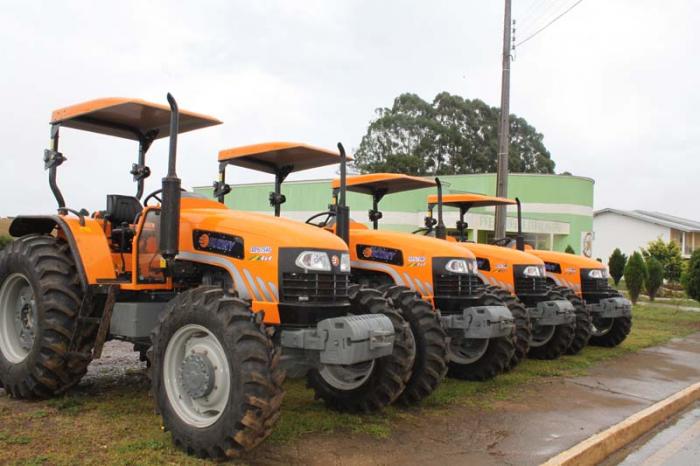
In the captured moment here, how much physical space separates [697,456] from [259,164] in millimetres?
5158

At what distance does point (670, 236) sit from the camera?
2082 inches

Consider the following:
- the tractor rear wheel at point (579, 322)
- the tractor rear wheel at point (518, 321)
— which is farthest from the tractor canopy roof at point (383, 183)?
the tractor rear wheel at point (579, 322)

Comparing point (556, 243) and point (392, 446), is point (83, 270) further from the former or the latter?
point (556, 243)

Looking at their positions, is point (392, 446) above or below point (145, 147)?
below

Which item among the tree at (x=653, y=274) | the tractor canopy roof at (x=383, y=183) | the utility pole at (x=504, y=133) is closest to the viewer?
the tractor canopy roof at (x=383, y=183)

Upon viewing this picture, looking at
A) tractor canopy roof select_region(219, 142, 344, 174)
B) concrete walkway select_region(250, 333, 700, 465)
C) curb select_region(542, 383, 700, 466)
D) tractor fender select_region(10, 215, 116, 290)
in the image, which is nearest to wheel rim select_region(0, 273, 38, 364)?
tractor fender select_region(10, 215, 116, 290)

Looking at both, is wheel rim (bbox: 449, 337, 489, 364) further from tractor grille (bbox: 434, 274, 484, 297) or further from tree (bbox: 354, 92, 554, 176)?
tree (bbox: 354, 92, 554, 176)

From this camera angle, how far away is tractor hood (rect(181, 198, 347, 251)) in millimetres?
5375

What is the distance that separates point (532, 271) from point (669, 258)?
2844 centimetres

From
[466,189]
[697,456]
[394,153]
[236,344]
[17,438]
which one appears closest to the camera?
[236,344]

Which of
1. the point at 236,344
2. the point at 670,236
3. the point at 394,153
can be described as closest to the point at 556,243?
the point at 670,236

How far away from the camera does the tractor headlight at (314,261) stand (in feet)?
17.4

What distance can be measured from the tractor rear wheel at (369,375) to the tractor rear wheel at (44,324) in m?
2.26

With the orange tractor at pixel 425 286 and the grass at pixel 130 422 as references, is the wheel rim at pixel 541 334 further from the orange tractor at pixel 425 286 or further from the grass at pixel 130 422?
the orange tractor at pixel 425 286
